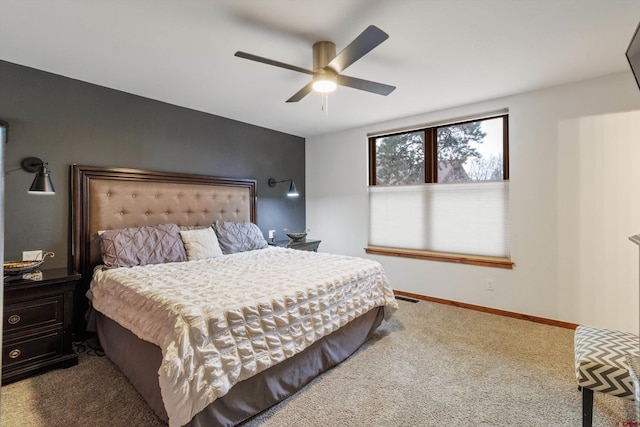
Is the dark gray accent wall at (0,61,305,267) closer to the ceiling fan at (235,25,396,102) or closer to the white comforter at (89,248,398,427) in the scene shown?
the white comforter at (89,248,398,427)

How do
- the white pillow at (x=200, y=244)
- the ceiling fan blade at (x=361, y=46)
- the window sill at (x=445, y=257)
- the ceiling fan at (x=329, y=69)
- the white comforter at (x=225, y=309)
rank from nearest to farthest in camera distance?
the white comforter at (x=225, y=309) → the ceiling fan blade at (x=361, y=46) → the ceiling fan at (x=329, y=69) → the white pillow at (x=200, y=244) → the window sill at (x=445, y=257)

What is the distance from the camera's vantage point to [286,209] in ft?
16.2

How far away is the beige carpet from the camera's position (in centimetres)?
182

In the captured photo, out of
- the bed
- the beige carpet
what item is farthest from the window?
the bed

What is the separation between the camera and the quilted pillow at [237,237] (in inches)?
137

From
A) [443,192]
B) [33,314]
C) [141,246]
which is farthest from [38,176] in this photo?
[443,192]

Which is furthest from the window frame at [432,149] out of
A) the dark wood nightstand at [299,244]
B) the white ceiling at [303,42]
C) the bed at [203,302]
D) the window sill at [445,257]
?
the bed at [203,302]

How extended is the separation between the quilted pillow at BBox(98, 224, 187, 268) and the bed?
1 cm

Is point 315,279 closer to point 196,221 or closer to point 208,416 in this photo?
point 208,416

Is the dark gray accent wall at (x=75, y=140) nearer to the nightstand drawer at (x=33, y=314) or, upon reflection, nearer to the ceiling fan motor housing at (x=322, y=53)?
the nightstand drawer at (x=33, y=314)

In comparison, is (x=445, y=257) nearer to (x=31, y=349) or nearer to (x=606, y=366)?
(x=606, y=366)

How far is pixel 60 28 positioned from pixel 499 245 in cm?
432

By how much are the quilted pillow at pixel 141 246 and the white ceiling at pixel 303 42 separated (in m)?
1.40

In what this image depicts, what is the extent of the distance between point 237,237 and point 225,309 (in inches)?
75.5
